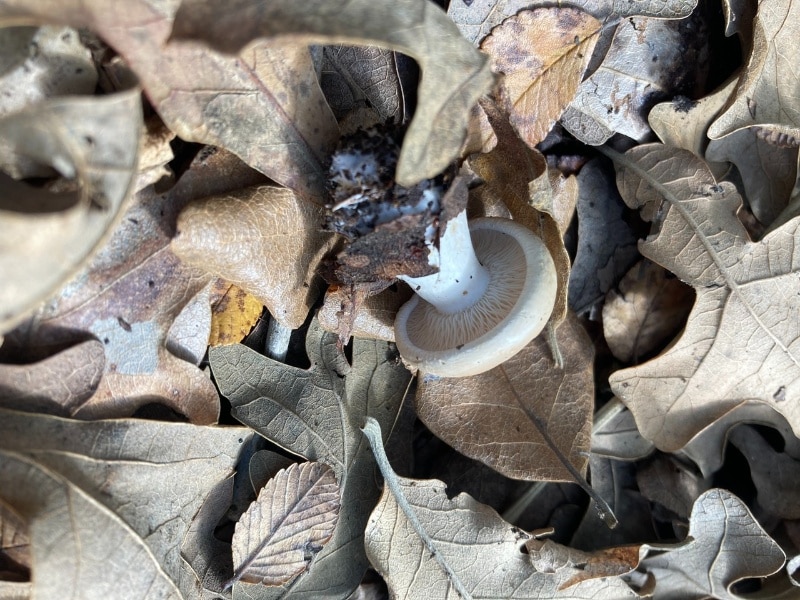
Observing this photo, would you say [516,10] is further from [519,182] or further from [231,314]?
[231,314]

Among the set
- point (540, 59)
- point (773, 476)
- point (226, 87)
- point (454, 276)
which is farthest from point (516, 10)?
point (773, 476)

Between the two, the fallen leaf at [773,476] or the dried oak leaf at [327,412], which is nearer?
the dried oak leaf at [327,412]

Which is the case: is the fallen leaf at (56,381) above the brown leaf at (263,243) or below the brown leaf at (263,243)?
below

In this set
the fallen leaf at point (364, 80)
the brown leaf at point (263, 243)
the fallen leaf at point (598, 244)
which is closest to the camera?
the brown leaf at point (263, 243)

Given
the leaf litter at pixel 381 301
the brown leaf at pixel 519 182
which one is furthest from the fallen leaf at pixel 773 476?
the brown leaf at pixel 519 182

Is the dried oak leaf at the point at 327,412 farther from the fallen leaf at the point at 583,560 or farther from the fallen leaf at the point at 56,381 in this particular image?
the fallen leaf at the point at 583,560

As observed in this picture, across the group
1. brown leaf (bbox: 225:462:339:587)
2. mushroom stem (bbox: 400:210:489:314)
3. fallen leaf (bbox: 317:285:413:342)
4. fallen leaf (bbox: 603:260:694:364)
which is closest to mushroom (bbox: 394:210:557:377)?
mushroom stem (bbox: 400:210:489:314)

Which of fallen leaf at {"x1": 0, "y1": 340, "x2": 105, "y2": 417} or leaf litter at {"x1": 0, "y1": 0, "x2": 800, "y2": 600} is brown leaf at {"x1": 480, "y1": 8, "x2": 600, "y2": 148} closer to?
leaf litter at {"x1": 0, "y1": 0, "x2": 800, "y2": 600}

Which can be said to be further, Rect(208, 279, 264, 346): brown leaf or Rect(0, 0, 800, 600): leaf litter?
Rect(208, 279, 264, 346): brown leaf
